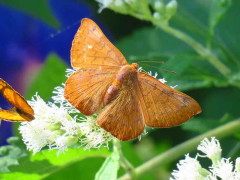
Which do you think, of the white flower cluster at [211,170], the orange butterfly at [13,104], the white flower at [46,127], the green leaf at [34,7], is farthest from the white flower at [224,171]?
the green leaf at [34,7]

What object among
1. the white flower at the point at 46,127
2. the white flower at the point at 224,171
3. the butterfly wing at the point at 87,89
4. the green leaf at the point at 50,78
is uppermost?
the green leaf at the point at 50,78

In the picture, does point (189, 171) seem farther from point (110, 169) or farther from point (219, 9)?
point (219, 9)

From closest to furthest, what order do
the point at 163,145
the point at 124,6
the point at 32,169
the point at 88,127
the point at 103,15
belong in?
the point at 88,127, the point at 32,169, the point at 124,6, the point at 163,145, the point at 103,15

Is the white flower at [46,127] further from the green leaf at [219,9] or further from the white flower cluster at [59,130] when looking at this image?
the green leaf at [219,9]

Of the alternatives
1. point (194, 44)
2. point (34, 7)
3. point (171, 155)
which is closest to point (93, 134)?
point (171, 155)

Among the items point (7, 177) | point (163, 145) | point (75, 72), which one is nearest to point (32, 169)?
point (7, 177)

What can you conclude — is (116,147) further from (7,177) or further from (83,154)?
(7,177)

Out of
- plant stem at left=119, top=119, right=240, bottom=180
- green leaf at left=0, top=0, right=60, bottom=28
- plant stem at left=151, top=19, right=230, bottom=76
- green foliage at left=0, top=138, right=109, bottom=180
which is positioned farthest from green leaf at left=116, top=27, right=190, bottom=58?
green foliage at left=0, top=138, right=109, bottom=180
